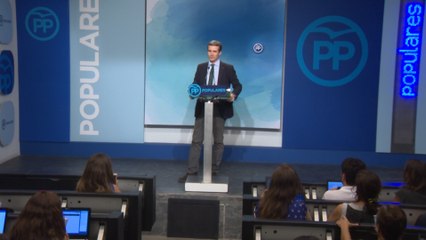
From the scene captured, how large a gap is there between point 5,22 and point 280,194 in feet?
17.1

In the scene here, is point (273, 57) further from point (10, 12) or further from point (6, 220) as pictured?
point (6, 220)

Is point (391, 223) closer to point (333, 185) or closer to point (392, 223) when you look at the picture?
point (392, 223)

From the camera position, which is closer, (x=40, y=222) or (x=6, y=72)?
(x=40, y=222)

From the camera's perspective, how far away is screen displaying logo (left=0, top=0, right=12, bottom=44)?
738cm

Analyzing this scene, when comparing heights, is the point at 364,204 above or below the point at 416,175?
below

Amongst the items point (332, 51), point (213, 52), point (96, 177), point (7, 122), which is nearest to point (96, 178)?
point (96, 177)

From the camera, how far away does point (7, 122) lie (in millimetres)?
7625

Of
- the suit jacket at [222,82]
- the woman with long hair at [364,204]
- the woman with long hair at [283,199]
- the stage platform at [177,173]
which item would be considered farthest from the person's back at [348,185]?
the suit jacket at [222,82]

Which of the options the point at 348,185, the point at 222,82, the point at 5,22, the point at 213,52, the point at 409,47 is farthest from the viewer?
the point at 409,47

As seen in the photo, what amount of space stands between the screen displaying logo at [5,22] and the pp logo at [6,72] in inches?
7.2

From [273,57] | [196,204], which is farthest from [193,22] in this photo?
[196,204]

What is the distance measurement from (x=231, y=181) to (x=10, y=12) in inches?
147

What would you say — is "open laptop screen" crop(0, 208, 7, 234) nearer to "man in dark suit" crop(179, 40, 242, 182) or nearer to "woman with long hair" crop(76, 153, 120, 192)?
"woman with long hair" crop(76, 153, 120, 192)

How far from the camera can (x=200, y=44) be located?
7816 millimetres
